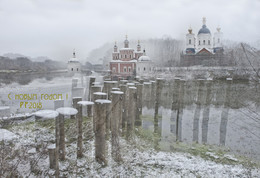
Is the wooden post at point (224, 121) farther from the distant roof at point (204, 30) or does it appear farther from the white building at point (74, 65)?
the distant roof at point (204, 30)

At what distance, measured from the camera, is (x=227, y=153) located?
5.64 metres

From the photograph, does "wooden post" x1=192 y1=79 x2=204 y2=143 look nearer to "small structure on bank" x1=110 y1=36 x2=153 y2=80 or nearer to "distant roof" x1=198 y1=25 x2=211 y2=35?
"small structure on bank" x1=110 y1=36 x2=153 y2=80

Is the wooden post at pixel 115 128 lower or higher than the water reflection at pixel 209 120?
higher

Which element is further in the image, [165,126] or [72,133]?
[165,126]

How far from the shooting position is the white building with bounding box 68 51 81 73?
51.7 feet

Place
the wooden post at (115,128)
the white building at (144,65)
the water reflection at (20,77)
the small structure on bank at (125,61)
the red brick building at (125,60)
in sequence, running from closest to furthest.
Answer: the wooden post at (115,128) → the water reflection at (20,77) → the white building at (144,65) → the small structure on bank at (125,61) → the red brick building at (125,60)

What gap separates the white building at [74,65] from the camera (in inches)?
620

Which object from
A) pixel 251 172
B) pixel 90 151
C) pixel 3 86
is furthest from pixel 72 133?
pixel 3 86

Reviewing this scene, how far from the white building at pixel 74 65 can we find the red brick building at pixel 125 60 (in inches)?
446

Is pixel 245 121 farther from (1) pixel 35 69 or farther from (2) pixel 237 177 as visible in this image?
(1) pixel 35 69

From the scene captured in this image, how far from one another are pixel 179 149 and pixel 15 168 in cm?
447

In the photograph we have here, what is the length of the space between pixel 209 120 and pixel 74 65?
40.7 feet

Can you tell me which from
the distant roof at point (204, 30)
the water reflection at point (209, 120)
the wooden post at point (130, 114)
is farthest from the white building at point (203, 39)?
the wooden post at point (130, 114)

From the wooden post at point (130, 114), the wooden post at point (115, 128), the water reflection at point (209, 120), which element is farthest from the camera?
the water reflection at point (209, 120)
